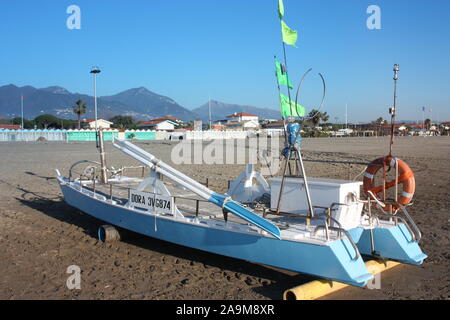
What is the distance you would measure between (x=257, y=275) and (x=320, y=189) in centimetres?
163

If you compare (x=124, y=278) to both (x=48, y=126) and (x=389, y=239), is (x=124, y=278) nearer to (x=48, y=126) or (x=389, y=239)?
(x=389, y=239)

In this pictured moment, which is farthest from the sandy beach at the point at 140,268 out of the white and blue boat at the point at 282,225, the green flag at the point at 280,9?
the green flag at the point at 280,9

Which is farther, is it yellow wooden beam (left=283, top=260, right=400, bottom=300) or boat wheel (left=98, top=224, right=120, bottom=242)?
boat wheel (left=98, top=224, right=120, bottom=242)

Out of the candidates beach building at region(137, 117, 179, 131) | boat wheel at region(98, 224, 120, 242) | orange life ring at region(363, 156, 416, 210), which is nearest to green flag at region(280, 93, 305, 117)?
orange life ring at region(363, 156, 416, 210)

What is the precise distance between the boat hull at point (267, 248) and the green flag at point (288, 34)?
103 inches

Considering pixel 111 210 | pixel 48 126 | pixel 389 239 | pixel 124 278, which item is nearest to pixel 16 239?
pixel 111 210

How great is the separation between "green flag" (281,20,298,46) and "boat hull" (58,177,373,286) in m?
2.61

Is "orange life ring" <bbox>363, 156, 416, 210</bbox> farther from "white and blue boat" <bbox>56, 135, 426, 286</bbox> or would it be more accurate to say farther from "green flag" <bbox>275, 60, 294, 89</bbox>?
"green flag" <bbox>275, 60, 294, 89</bbox>

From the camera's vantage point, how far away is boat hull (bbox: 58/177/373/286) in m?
5.11

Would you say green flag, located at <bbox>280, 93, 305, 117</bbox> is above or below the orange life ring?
above

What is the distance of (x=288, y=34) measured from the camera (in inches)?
215

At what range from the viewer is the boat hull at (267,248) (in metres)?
5.11

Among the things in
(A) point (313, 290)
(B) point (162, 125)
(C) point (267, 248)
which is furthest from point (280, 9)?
(B) point (162, 125)

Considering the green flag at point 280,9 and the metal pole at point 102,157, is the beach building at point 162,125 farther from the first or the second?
the green flag at point 280,9
